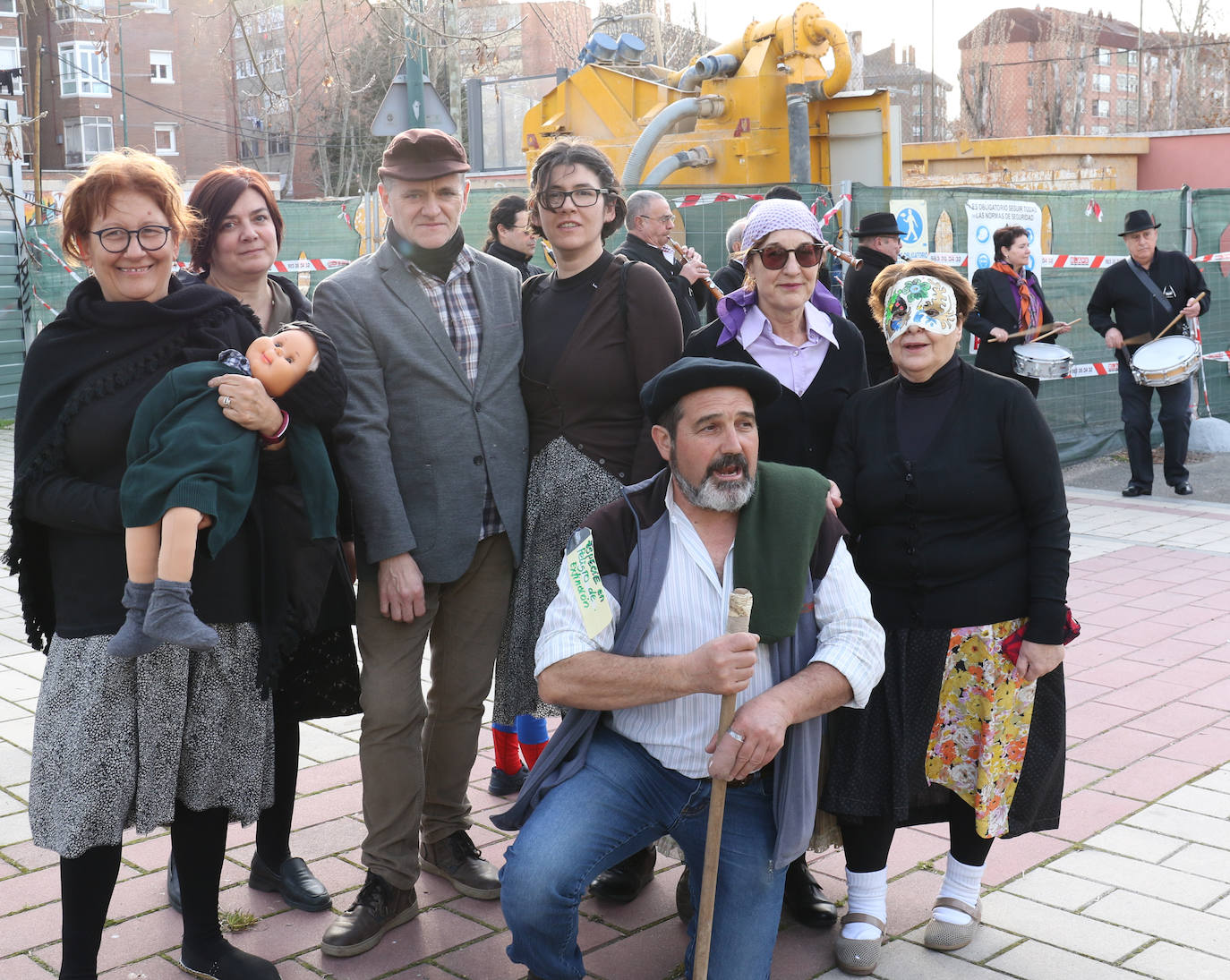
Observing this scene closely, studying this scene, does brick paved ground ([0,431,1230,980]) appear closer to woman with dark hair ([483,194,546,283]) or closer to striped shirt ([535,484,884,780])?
striped shirt ([535,484,884,780])

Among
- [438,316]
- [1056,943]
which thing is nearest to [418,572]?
[438,316]

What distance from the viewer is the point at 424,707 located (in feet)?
12.1

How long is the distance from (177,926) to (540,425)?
172 centimetres

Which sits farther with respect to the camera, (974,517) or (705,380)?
(974,517)

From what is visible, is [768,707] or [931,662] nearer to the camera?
[768,707]

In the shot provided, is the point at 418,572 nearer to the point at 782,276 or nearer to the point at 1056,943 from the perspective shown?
the point at 782,276

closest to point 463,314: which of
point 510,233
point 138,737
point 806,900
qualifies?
point 138,737

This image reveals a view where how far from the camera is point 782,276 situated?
3.65m

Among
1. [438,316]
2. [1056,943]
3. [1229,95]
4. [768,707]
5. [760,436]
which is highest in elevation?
[1229,95]

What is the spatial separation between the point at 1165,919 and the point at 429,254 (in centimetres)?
276

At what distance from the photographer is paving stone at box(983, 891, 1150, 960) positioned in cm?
348

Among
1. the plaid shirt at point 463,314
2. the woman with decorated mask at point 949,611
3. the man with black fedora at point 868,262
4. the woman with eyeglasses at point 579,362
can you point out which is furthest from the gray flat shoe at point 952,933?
the man with black fedora at point 868,262

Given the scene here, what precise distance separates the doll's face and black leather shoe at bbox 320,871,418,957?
141 cm

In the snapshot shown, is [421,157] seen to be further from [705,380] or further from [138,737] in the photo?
[138,737]
